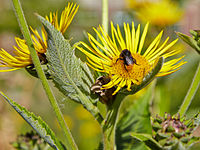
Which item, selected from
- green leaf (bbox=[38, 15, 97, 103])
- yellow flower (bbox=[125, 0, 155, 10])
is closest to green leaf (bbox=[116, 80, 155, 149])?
green leaf (bbox=[38, 15, 97, 103])

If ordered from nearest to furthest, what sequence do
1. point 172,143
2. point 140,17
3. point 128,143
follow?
point 172,143 → point 128,143 → point 140,17

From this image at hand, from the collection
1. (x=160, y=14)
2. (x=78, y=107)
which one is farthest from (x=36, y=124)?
(x=78, y=107)

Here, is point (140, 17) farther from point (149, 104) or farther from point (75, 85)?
point (75, 85)

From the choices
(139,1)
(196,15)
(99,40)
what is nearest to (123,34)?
(99,40)

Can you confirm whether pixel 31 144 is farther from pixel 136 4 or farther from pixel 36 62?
pixel 136 4

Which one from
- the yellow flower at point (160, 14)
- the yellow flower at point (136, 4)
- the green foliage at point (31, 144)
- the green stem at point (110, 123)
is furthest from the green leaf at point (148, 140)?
the yellow flower at point (136, 4)

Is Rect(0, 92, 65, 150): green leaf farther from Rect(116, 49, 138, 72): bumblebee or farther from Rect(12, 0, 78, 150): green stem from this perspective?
Rect(116, 49, 138, 72): bumblebee
